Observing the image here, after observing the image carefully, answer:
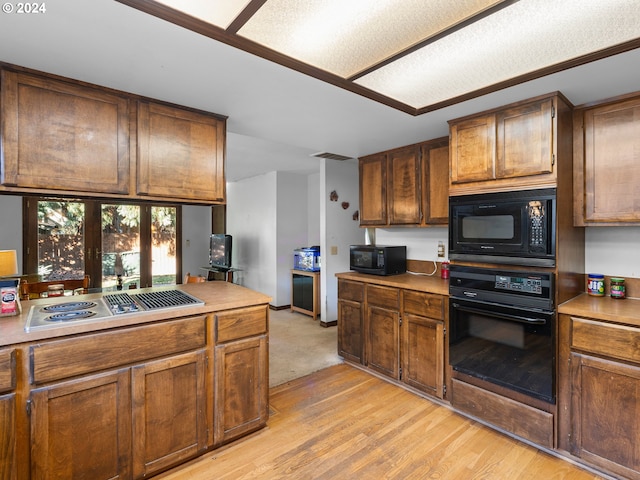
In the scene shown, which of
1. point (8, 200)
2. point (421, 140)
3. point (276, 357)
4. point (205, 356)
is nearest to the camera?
point (205, 356)

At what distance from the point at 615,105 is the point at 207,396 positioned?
10.1 feet

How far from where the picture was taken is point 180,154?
2244mm

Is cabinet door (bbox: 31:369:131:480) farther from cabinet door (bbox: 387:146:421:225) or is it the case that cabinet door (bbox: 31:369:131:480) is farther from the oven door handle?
cabinet door (bbox: 387:146:421:225)

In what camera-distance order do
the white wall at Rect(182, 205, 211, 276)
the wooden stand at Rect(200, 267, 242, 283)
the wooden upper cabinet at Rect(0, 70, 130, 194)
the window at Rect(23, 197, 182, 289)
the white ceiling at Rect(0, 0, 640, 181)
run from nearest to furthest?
the white ceiling at Rect(0, 0, 640, 181)
the wooden upper cabinet at Rect(0, 70, 130, 194)
the window at Rect(23, 197, 182, 289)
the wooden stand at Rect(200, 267, 242, 283)
the white wall at Rect(182, 205, 211, 276)

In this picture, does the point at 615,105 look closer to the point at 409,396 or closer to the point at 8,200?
the point at 409,396

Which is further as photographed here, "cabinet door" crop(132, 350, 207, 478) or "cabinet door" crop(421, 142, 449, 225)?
"cabinet door" crop(421, 142, 449, 225)

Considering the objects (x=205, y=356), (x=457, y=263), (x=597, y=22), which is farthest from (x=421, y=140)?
(x=205, y=356)

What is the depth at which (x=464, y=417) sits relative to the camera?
238 centimetres

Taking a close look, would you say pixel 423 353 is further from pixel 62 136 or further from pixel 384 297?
pixel 62 136

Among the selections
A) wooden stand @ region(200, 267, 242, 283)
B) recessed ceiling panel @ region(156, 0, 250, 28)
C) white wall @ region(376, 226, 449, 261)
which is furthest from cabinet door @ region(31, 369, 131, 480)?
wooden stand @ region(200, 267, 242, 283)

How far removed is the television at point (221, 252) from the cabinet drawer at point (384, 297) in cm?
317

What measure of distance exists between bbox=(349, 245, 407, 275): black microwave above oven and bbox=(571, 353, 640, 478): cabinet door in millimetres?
1611

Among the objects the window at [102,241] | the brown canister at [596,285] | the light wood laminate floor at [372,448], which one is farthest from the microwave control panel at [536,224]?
the window at [102,241]

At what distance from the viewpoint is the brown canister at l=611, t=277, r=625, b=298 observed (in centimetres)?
216
